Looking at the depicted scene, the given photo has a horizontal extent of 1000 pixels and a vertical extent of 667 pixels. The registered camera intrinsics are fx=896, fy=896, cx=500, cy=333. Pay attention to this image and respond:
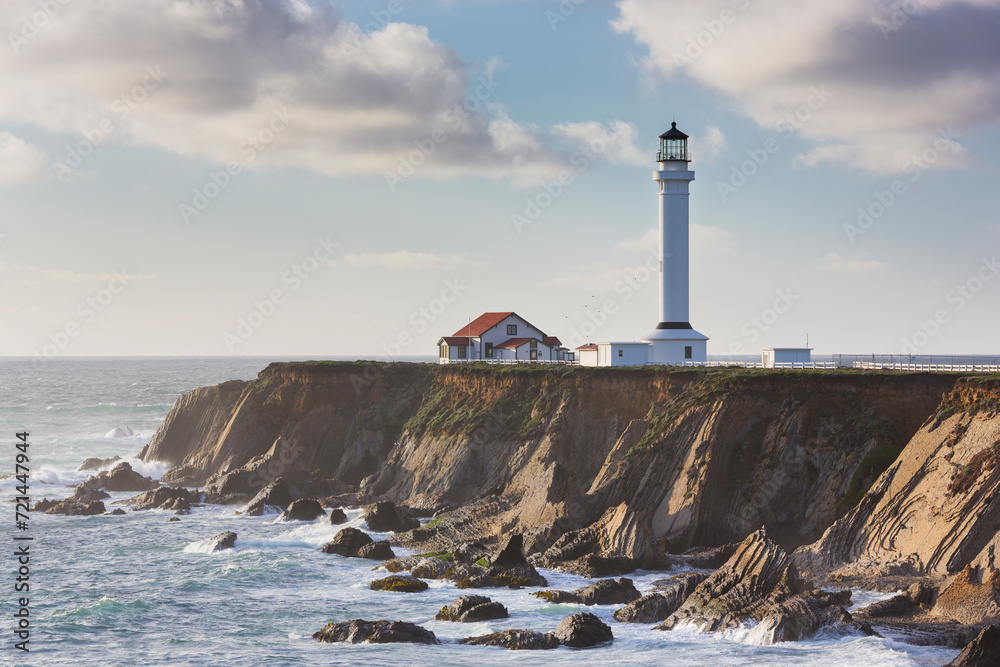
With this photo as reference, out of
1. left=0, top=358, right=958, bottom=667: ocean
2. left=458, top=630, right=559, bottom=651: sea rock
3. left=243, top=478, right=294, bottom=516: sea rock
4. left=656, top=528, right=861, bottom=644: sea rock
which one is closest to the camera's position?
left=0, top=358, right=958, bottom=667: ocean

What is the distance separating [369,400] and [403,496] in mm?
12885

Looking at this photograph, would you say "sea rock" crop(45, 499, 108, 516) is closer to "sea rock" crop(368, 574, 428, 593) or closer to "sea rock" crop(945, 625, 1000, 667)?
"sea rock" crop(368, 574, 428, 593)

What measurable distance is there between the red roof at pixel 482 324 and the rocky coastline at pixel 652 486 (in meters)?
9.14

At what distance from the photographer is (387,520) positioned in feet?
152

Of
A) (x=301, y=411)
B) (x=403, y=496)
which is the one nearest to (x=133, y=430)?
(x=301, y=411)

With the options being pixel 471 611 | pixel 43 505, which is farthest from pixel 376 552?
pixel 43 505

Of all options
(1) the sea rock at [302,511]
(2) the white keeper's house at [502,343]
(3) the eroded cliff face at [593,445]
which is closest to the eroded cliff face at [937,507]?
(3) the eroded cliff face at [593,445]

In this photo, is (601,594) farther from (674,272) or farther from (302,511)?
(674,272)

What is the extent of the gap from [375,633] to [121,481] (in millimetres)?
41169

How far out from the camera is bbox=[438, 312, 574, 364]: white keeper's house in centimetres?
7256

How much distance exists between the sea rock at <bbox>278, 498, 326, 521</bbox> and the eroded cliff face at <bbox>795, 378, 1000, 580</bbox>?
87.0 ft

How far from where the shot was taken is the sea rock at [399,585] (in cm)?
3419

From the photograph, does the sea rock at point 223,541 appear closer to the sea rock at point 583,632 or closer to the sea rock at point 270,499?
the sea rock at point 270,499

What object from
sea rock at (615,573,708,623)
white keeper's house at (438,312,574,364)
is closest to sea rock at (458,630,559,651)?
sea rock at (615,573,708,623)
